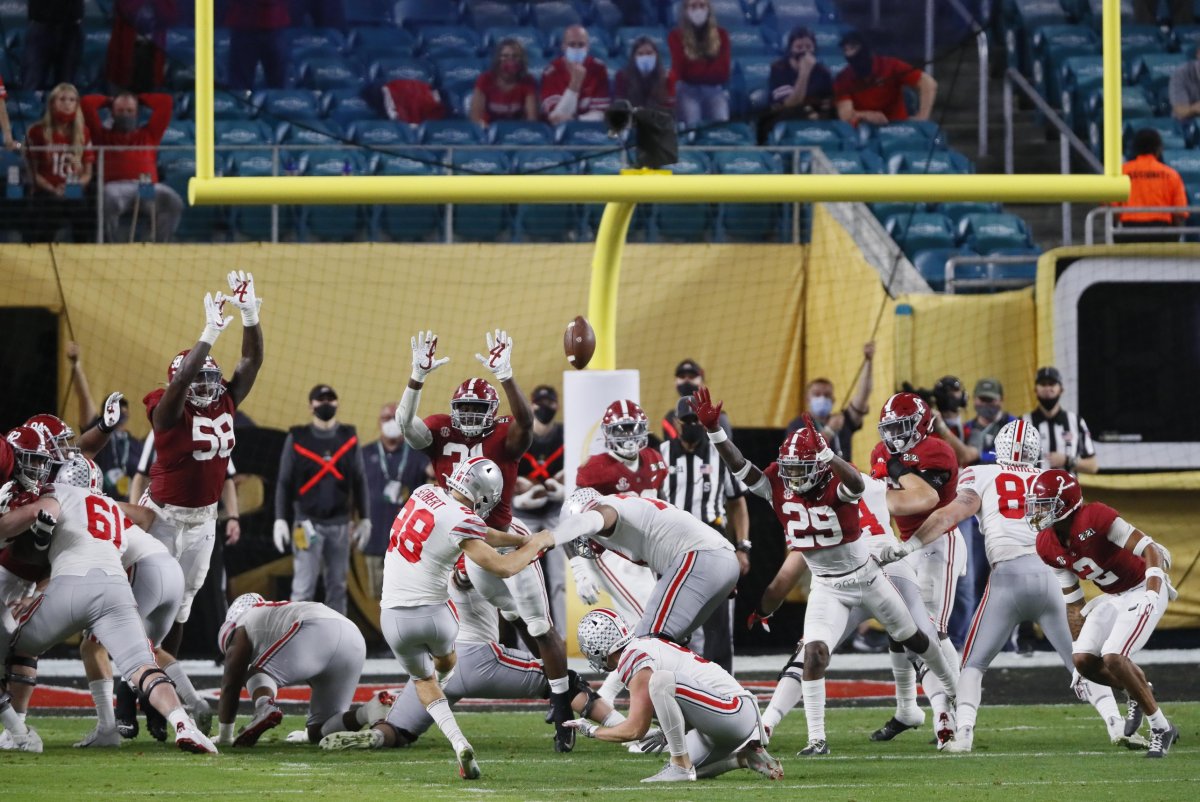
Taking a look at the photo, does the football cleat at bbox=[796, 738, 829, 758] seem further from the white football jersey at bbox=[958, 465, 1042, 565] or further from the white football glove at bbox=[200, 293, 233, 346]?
the white football glove at bbox=[200, 293, 233, 346]

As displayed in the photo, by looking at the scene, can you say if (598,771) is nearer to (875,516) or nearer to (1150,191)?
(875,516)

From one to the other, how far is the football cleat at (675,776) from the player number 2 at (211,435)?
10.2 ft

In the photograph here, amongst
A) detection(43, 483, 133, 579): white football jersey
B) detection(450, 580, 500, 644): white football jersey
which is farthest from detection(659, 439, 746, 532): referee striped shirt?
detection(43, 483, 133, 579): white football jersey

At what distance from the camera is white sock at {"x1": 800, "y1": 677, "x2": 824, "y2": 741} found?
8.43m

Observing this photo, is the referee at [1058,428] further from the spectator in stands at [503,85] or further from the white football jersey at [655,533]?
the spectator in stands at [503,85]

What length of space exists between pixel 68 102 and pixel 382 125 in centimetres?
219

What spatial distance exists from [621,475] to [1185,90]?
14.3 feet

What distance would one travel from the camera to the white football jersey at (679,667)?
24.0 ft

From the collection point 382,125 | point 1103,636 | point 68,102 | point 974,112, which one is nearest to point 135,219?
point 68,102

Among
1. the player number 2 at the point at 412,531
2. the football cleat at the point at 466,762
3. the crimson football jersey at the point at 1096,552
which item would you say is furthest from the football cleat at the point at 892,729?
the player number 2 at the point at 412,531

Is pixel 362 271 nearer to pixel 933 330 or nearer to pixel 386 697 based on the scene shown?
pixel 933 330

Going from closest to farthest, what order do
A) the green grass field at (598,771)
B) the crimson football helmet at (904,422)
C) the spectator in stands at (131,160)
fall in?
the green grass field at (598,771), the crimson football helmet at (904,422), the spectator in stands at (131,160)

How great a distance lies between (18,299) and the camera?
43.5 ft

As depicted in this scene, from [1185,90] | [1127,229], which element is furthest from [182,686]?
[1127,229]
